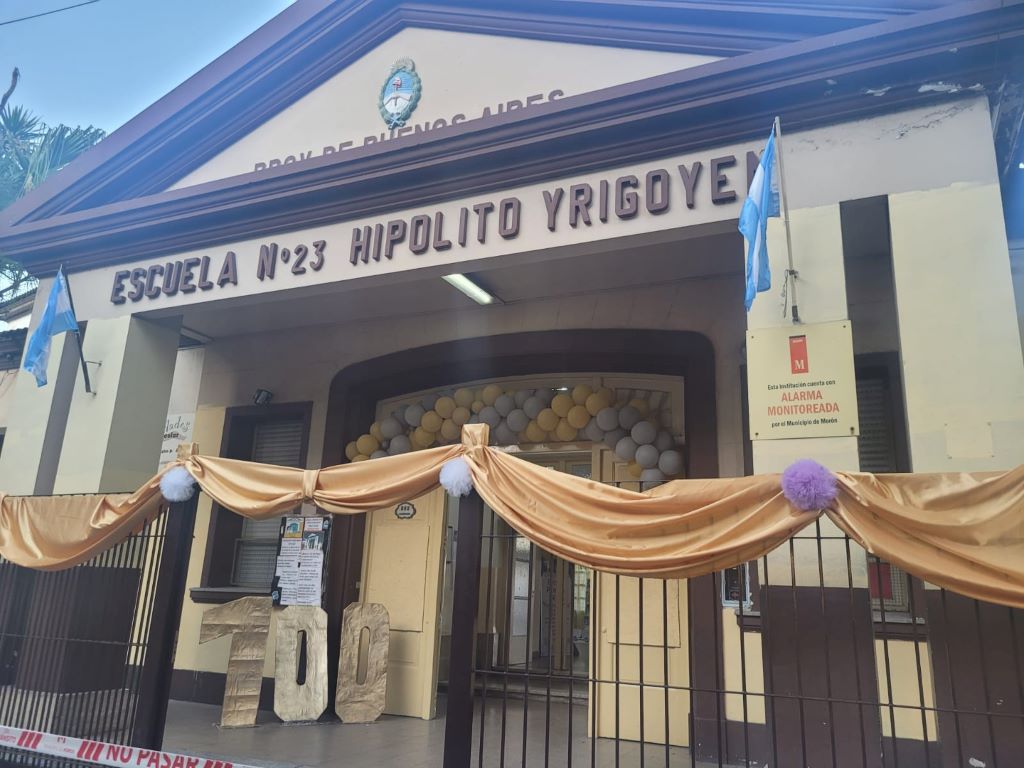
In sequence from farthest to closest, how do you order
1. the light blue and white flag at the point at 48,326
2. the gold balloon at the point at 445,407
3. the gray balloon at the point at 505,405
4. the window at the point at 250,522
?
the window at the point at 250,522
the gold balloon at the point at 445,407
the gray balloon at the point at 505,405
the light blue and white flag at the point at 48,326

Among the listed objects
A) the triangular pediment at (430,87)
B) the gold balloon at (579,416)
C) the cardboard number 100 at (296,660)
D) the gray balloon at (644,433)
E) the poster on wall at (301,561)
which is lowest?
the cardboard number 100 at (296,660)

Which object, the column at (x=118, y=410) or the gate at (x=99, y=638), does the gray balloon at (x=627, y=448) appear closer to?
the gate at (x=99, y=638)

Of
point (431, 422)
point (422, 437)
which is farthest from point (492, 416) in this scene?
point (422, 437)

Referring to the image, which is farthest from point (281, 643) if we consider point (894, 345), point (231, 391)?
point (894, 345)

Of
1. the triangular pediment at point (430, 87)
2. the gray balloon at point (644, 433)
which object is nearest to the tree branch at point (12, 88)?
the triangular pediment at point (430, 87)

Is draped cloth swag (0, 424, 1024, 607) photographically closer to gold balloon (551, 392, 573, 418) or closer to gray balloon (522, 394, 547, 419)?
gold balloon (551, 392, 573, 418)

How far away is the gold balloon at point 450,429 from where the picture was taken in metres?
8.09

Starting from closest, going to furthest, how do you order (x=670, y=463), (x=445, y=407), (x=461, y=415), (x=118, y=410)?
(x=670, y=463), (x=118, y=410), (x=461, y=415), (x=445, y=407)

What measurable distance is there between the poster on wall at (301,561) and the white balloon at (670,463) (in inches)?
151

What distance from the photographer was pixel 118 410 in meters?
7.23

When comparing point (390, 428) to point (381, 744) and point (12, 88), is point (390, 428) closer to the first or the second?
point (381, 744)

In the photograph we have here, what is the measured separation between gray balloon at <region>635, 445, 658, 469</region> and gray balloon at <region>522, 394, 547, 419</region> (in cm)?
119

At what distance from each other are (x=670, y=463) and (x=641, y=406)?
2.25 feet

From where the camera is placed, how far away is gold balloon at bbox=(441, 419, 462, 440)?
8094 millimetres
